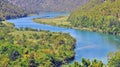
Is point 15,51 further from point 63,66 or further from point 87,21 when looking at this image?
point 87,21

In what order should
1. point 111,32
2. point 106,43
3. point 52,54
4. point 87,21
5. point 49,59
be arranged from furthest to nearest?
point 87,21 → point 111,32 → point 106,43 → point 52,54 → point 49,59

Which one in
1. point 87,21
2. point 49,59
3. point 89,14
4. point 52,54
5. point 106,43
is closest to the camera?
point 49,59

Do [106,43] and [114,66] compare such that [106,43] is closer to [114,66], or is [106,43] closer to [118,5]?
[114,66]

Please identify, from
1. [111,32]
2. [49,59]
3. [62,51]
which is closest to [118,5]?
[111,32]

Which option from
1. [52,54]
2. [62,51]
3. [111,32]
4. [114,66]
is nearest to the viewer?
[114,66]

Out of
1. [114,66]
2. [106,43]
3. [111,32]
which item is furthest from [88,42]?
[114,66]

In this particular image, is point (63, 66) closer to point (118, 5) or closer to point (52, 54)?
point (52, 54)

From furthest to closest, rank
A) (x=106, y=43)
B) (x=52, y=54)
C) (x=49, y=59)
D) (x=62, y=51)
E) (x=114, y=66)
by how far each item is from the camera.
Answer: (x=106, y=43) < (x=62, y=51) < (x=52, y=54) < (x=49, y=59) < (x=114, y=66)

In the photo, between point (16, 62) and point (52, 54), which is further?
point (52, 54)

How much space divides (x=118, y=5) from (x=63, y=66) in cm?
10491

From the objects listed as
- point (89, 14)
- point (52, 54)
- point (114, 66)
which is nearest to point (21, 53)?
point (52, 54)

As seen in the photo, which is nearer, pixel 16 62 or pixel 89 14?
pixel 16 62

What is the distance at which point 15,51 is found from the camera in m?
81.2

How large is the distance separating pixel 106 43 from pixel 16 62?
47.3 meters
